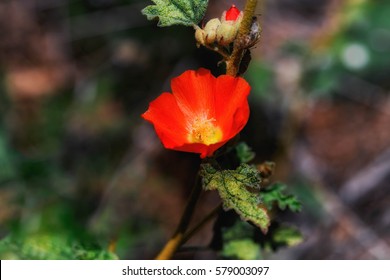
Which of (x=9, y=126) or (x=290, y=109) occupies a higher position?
(x=290, y=109)

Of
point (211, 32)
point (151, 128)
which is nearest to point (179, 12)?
point (211, 32)

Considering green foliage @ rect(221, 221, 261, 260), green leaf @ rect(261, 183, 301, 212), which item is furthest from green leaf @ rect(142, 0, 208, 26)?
green foliage @ rect(221, 221, 261, 260)

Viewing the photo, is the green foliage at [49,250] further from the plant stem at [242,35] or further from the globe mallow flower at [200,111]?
the plant stem at [242,35]

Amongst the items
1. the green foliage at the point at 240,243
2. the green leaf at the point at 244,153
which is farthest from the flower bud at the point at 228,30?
the green foliage at the point at 240,243

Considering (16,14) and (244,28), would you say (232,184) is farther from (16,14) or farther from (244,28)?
Answer: (16,14)
